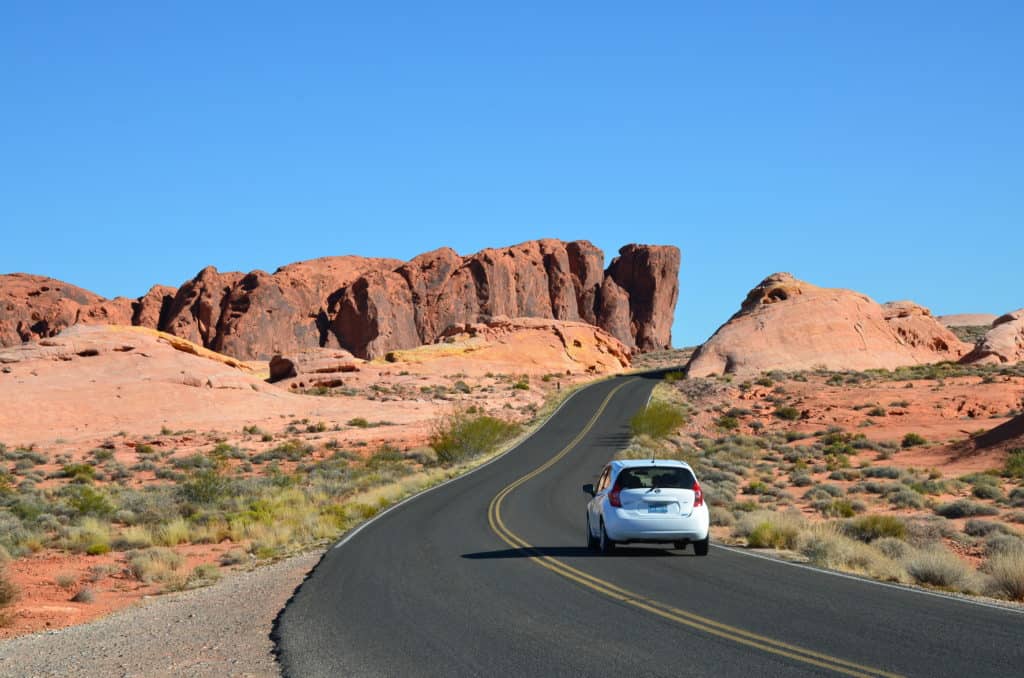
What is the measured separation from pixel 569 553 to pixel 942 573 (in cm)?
615

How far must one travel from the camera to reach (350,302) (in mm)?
125625

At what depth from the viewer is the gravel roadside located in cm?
976

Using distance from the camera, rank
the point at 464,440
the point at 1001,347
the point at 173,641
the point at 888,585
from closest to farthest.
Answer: the point at 173,641
the point at 888,585
the point at 464,440
the point at 1001,347

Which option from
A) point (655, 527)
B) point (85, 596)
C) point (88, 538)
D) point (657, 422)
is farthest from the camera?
point (657, 422)

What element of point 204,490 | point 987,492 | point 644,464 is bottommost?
point 204,490

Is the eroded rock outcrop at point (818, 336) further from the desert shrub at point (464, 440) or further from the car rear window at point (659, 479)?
the car rear window at point (659, 479)

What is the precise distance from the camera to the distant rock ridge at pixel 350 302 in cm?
12350

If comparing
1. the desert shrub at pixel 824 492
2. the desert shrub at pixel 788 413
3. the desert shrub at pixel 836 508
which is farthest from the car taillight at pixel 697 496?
the desert shrub at pixel 788 413

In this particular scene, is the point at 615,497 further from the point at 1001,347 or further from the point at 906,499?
the point at 1001,347

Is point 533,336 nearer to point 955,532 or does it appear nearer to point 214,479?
point 214,479

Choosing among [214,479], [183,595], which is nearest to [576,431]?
[214,479]

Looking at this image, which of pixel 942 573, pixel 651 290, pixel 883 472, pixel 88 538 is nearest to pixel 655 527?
pixel 942 573

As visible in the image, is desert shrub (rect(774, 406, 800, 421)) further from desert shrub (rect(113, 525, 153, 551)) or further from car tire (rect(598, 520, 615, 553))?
car tire (rect(598, 520, 615, 553))

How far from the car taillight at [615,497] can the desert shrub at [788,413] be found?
142 ft
